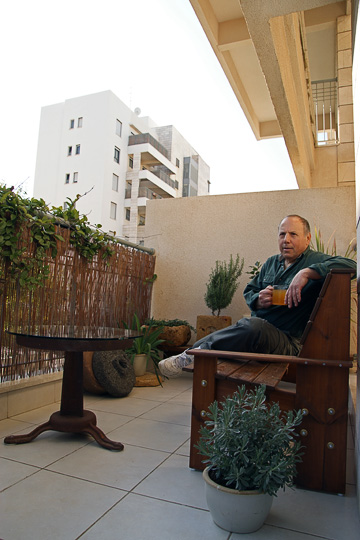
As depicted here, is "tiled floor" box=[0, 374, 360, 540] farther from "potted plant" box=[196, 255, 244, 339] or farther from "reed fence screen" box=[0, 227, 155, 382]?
"potted plant" box=[196, 255, 244, 339]

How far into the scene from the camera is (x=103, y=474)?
175cm

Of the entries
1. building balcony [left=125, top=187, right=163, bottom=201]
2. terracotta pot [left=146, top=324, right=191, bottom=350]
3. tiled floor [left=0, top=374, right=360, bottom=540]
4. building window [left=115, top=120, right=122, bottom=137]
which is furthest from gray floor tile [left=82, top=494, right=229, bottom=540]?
building window [left=115, top=120, right=122, bottom=137]

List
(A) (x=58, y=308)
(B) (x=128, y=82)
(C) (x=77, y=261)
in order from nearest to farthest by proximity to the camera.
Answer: (A) (x=58, y=308) < (C) (x=77, y=261) < (B) (x=128, y=82)

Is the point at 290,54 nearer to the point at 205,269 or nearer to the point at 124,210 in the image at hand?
the point at 205,269

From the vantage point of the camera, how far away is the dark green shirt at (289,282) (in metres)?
2.05

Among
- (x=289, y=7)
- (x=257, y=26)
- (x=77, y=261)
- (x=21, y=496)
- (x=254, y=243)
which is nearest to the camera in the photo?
(x=21, y=496)

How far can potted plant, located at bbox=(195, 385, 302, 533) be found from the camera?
4.22 ft

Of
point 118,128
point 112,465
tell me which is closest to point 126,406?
point 112,465

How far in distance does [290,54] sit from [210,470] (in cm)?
405

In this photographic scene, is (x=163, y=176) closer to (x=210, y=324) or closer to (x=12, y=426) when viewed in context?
(x=210, y=324)

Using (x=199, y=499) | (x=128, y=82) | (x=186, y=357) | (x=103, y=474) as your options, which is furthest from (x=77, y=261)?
(x=128, y=82)

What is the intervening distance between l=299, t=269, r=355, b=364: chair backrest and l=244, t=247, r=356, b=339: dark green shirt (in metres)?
0.29

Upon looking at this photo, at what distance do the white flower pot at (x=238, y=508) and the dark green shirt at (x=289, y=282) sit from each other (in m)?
1.08

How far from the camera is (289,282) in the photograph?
2.33m
